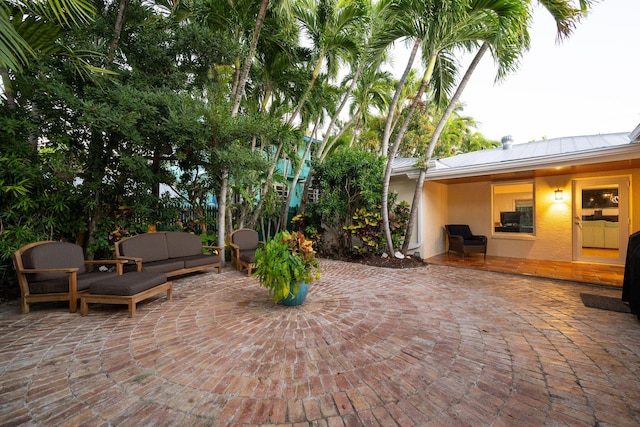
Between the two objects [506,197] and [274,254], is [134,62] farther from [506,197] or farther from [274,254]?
[506,197]

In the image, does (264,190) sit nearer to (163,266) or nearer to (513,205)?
(163,266)

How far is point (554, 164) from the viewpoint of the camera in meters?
5.00

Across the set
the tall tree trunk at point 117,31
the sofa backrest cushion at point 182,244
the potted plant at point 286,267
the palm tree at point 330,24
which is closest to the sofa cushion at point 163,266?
the sofa backrest cushion at point 182,244

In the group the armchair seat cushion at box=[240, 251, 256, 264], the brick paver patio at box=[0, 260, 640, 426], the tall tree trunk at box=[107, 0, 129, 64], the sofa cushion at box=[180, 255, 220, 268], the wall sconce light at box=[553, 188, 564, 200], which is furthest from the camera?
the wall sconce light at box=[553, 188, 564, 200]

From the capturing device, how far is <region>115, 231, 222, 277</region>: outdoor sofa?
4.20 m

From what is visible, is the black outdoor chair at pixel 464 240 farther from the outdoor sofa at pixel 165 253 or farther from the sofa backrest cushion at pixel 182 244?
the sofa backrest cushion at pixel 182 244

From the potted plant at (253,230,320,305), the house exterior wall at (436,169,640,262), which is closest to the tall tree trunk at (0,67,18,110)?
the potted plant at (253,230,320,305)

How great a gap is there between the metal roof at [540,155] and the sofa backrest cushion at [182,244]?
5518mm

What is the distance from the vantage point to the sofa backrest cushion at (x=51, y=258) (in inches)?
125

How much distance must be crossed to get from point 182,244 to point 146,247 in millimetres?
709

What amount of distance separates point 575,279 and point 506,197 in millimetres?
3625

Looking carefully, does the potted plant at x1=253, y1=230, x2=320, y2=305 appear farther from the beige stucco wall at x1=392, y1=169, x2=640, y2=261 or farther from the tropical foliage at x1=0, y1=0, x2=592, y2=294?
the beige stucco wall at x1=392, y1=169, x2=640, y2=261

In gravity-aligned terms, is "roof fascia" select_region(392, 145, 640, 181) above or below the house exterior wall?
above

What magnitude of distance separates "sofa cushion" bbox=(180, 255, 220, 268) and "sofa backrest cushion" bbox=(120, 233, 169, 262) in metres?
0.42
